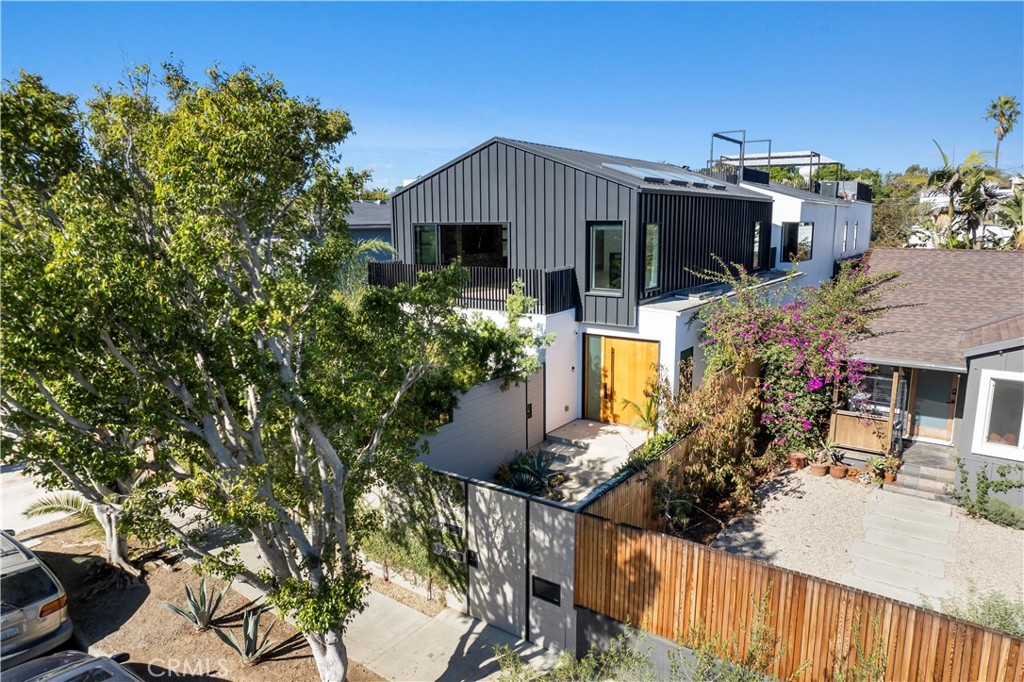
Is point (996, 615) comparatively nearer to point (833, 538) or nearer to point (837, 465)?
point (833, 538)

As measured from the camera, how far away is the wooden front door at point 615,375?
A: 566 inches

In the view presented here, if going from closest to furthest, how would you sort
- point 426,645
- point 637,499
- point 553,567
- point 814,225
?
point 553,567, point 426,645, point 637,499, point 814,225

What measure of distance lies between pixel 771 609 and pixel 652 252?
1016cm

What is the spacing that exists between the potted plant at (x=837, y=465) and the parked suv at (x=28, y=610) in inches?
544

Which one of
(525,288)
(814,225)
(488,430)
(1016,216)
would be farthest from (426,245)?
(1016,216)

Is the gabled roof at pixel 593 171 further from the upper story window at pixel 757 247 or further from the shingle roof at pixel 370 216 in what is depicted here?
the shingle roof at pixel 370 216

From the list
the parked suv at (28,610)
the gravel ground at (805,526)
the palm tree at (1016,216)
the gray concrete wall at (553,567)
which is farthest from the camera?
the palm tree at (1016,216)

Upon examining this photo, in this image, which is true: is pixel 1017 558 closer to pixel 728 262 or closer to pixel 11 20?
pixel 728 262

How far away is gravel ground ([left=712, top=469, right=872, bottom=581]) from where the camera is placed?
31.8 ft

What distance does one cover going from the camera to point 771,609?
6.42 metres

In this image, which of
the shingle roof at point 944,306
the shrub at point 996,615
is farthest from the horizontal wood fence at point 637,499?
the shingle roof at point 944,306

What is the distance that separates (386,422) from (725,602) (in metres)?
4.47

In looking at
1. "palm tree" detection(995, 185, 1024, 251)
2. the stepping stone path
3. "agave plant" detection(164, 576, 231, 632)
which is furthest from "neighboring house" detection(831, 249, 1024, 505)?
"agave plant" detection(164, 576, 231, 632)

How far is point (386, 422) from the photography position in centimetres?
763
